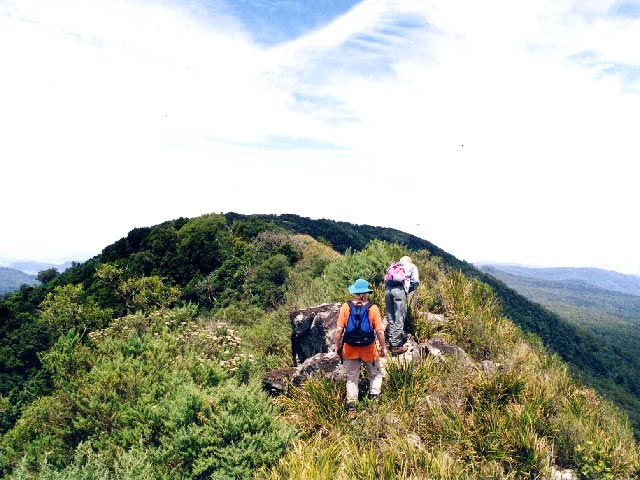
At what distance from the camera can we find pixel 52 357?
429 inches

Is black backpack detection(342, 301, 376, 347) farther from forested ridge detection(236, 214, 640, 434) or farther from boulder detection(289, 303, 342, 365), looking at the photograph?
forested ridge detection(236, 214, 640, 434)

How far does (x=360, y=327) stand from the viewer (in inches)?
257

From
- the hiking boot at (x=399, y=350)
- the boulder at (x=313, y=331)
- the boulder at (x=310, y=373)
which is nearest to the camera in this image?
the boulder at (x=310, y=373)

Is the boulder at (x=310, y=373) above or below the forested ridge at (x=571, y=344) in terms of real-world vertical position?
above

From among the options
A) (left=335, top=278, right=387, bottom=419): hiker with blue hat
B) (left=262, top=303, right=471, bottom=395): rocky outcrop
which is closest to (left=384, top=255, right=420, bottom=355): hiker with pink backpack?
(left=262, top=303, right=471, bottom=395): rocky outcrop

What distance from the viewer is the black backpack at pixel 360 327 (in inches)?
256

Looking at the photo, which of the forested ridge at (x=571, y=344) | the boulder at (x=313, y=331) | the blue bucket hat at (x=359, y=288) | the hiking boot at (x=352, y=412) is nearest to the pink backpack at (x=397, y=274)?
the boulder at (x=313, y=331)

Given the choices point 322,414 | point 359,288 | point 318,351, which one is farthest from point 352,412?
point 318,351

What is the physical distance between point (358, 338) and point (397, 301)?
7.26ft

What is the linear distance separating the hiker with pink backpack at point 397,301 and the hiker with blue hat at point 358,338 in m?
1.73

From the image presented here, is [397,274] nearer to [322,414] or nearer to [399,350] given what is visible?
[399,350]

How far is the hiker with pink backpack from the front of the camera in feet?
27.8

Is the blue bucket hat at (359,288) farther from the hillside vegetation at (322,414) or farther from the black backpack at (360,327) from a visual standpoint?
the hillside vegetation at (322,414)

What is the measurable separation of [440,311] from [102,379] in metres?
7.85
